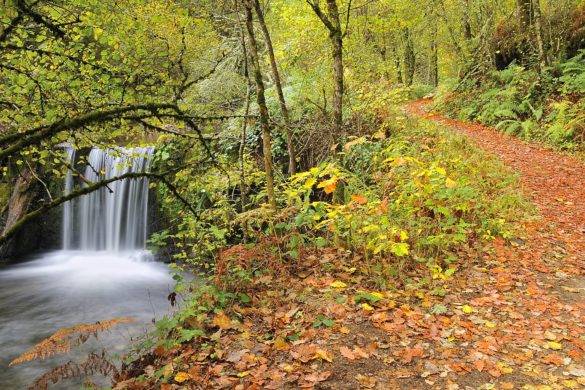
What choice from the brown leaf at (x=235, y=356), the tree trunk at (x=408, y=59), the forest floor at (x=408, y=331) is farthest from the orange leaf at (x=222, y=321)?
the tree trunk at (x=408, y=59)

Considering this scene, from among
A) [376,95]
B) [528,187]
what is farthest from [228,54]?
[528,187]

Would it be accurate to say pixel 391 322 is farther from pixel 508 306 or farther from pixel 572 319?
pixel 572 319

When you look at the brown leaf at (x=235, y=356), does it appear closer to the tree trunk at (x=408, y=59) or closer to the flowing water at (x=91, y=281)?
the flowing water at (x=91, y=281)

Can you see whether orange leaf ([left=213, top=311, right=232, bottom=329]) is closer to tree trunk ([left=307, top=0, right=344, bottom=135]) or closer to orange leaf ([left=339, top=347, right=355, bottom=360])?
orange leaf ([left=339, top=347, right=355, bottom=360])

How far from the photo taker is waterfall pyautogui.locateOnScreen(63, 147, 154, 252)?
12391mm

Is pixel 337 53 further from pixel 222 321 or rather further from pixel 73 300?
pixel 73 300

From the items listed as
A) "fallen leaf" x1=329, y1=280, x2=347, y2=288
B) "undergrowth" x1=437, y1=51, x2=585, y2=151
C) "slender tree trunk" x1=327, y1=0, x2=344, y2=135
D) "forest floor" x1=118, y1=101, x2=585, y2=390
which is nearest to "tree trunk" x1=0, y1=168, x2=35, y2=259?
"slender tree trunk" x1=327, y1=0, x2=344, y2=135

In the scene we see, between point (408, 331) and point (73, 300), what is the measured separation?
7986mm

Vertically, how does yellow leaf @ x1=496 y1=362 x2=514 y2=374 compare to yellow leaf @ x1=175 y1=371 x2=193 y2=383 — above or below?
below

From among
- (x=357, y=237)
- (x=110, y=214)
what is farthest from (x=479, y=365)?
(x=110, y=214)

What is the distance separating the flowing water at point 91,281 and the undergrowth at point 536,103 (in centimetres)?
1094

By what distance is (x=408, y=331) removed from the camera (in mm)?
3926

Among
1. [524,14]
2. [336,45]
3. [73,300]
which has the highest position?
[524,14]

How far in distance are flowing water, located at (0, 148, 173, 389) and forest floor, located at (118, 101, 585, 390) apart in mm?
1750
